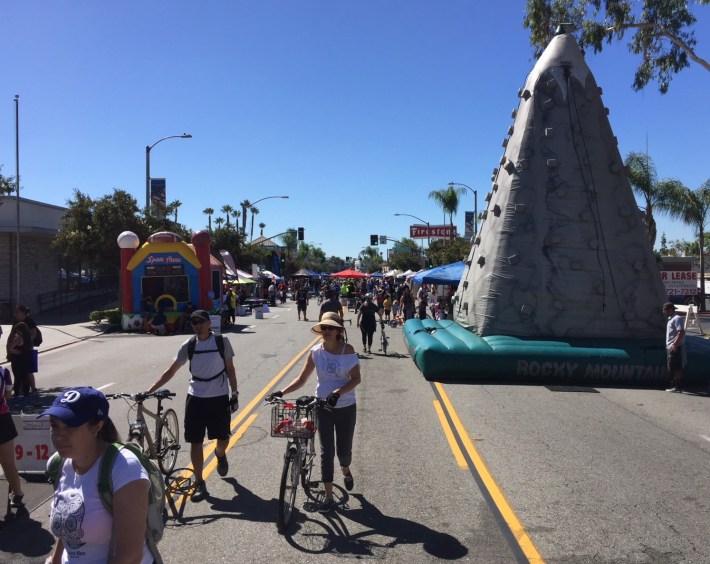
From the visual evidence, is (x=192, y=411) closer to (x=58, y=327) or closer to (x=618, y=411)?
(x=618, y=411)

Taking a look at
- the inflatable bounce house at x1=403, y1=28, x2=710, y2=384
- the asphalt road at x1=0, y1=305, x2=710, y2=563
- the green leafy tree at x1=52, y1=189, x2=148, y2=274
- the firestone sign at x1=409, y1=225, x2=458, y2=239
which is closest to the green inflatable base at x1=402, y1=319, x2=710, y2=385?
the inflatable bounce house at x1=403, y1=28, x2=710, y2=384

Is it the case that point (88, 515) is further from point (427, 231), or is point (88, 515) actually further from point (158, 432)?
point (427, 231)

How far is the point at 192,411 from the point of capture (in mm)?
5609

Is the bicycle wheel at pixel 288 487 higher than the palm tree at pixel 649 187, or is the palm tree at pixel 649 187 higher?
the palm tree at pixel 649 187

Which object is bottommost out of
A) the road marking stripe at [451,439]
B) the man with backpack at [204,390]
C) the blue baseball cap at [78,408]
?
the road marking stripe at [451,439]

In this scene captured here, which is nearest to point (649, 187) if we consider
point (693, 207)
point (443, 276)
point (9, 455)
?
point (693, 207)

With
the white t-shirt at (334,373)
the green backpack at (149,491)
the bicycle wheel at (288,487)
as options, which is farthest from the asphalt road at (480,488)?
the green backpack at (149,491)

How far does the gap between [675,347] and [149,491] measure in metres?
11.2

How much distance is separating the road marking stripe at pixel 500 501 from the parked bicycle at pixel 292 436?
1.81m

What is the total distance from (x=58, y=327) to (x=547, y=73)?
2255 centimetres

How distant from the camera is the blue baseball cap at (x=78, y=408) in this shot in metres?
2.32

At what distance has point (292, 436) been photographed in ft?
16.4

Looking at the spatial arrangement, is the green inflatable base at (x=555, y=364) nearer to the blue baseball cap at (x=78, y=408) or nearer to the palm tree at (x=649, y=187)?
the blue baseball cap at (x=78, y=408)

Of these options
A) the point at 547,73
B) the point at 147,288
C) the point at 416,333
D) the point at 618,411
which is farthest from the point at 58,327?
the point at 618,411
